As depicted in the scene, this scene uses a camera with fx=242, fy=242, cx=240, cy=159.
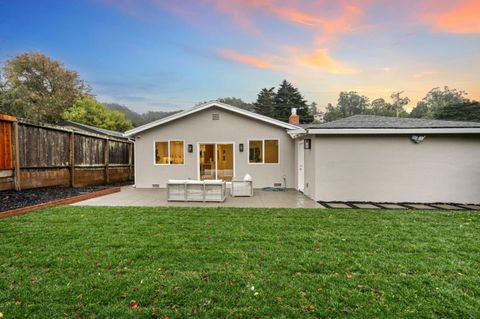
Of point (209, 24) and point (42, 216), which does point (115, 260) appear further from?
point (209, 24)

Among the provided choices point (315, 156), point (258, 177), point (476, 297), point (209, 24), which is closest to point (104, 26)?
point (209, 24)

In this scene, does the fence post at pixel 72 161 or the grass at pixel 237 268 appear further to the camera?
the fence post at pixel 72 161

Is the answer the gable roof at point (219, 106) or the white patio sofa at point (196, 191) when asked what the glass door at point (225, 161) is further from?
the white patio sofa at point (196, 191)

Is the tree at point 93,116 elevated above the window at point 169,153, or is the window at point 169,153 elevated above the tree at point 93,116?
the tree at point 93,116

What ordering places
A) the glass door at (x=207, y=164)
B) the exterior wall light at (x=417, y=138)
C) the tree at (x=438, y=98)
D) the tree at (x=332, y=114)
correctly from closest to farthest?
the exterior wall light at (x=417, y=138) < the glass door at (x=207, y=164) < the tree at (x=332, y=114) < the tree at (x=438, y=98)

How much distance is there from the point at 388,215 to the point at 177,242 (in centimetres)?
497

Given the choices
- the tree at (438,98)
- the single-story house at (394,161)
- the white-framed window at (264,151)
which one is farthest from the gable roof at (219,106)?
the tree at (438,98)

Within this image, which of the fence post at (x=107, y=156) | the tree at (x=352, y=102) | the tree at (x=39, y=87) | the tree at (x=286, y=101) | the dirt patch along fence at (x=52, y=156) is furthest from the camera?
the tree at (x=352, y=102)

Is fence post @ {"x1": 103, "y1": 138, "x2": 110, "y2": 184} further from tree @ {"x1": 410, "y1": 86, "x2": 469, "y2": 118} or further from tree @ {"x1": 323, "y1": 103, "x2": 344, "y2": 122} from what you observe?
tree @ {"x1": 410, "y1": 86, "x2": 469, "y2": 118}

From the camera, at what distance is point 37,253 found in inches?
135

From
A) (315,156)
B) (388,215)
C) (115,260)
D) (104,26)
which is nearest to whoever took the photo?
(115,260)

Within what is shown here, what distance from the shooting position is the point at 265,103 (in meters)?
42.7

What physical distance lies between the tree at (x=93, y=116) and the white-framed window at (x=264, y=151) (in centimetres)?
2147

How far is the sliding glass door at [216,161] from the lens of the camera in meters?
11.1
